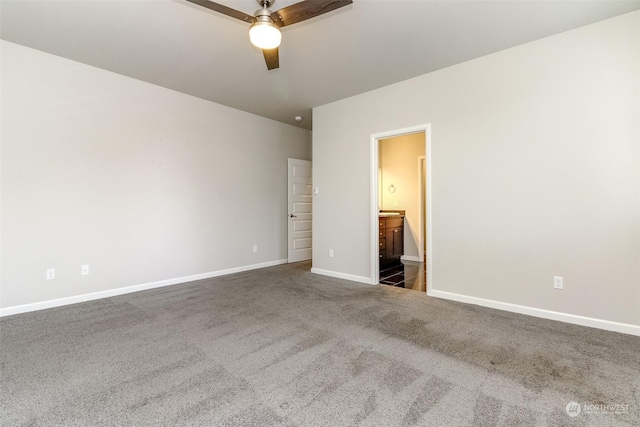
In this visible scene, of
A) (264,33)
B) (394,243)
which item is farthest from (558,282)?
(264,33)

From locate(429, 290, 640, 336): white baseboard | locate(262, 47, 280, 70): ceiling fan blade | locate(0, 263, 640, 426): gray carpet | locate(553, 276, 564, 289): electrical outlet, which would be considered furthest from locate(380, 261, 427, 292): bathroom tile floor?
locate(262, 47, 280, 70): ceiling fan blade

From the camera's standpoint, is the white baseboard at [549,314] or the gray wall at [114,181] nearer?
the white baseboard at [549,314]

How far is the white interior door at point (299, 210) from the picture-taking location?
577 centimetres

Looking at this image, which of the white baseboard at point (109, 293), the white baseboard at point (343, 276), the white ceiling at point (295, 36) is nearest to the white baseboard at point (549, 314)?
the white baseboard at point (343, 276)

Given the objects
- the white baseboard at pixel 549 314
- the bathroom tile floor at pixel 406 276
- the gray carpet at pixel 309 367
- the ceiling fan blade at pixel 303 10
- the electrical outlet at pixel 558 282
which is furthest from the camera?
the bathroom tile floor at pixel 406 276

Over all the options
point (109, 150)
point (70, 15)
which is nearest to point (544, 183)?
point (70, 15)

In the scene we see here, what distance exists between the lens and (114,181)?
3645 millimetres

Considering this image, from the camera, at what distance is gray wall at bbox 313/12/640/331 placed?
8.29 ft

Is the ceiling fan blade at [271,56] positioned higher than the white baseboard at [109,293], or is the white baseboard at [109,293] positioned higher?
the ceiling fan blade at [271,56]

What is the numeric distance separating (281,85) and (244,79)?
482mm

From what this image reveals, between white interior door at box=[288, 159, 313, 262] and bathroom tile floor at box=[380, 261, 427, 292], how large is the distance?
5.55 ft

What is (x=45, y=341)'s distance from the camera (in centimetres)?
237

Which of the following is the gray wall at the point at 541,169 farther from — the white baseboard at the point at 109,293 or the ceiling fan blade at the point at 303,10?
the white baseboard at the point at 109,293

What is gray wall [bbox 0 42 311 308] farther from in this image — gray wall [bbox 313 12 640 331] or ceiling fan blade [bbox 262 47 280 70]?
gray wall [bbox 313 12 640 331]
